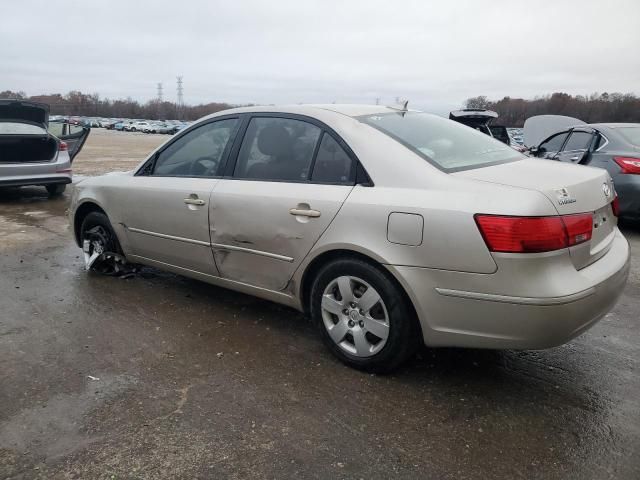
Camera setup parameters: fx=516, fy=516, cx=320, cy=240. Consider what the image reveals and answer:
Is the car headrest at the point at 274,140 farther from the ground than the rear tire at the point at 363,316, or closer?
farther from the ground

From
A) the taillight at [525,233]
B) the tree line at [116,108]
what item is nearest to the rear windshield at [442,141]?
the taillight at [525,233]

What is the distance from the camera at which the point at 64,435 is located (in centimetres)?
249

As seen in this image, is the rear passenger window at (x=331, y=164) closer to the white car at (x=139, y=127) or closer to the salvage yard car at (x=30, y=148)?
the salvage yard car at (x=30, y=148)

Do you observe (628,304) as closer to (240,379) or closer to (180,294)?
(240,379)

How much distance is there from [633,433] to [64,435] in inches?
108

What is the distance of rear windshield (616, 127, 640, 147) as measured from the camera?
671 cm

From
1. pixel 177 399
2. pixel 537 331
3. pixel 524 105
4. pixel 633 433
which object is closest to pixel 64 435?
pixel 177 399

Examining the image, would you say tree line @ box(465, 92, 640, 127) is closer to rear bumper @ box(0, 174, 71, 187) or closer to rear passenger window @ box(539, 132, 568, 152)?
rear passenger window @ box(539, 132, 568, 152)

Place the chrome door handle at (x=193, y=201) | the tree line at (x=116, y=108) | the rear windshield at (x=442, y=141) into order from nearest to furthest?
the rear windshield at (x=442, y=141) → the chrome door handle at (x=193, y=201) → the tree line at (x=116, y=108)

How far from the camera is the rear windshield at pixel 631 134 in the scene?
6.71 metres

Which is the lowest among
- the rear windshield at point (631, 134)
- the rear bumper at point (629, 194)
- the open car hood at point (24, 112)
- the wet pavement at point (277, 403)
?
the wet pavement at point (277, 403)

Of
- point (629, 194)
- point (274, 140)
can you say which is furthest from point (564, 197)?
point (629, 194)

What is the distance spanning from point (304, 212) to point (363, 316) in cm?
72

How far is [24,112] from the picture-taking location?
923cm
